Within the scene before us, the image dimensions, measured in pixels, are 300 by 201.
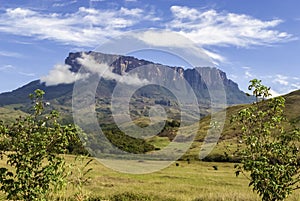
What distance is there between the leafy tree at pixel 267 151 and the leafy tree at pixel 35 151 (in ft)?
26.1

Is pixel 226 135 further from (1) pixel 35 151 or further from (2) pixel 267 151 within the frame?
(1) pixel 35 151

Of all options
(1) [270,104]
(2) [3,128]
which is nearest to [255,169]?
(1) [270,104]

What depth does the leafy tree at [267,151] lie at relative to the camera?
16062 mm

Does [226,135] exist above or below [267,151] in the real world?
below

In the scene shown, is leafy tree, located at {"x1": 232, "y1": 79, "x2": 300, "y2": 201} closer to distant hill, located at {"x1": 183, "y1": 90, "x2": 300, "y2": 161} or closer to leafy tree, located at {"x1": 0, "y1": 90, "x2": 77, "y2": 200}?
leafy tree, located at {"x1": 0, "y1": 90, "x2": 77, "y2": 200}

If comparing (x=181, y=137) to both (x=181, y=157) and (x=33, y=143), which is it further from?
(x=33, y=143)

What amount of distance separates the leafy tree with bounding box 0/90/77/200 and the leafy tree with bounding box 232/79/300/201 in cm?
797

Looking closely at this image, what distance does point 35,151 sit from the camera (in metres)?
15.5

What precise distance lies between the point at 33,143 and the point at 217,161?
246ft

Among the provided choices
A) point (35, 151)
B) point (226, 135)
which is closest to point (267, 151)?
point (35, 151)

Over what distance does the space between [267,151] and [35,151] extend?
34.2 ft

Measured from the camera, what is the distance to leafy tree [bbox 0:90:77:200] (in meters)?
15.3

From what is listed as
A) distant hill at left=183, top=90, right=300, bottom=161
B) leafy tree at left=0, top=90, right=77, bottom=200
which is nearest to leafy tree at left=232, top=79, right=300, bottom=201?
leafy tree at left=0, top=90, right=77, bottom=200

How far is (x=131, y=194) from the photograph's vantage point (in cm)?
2453
